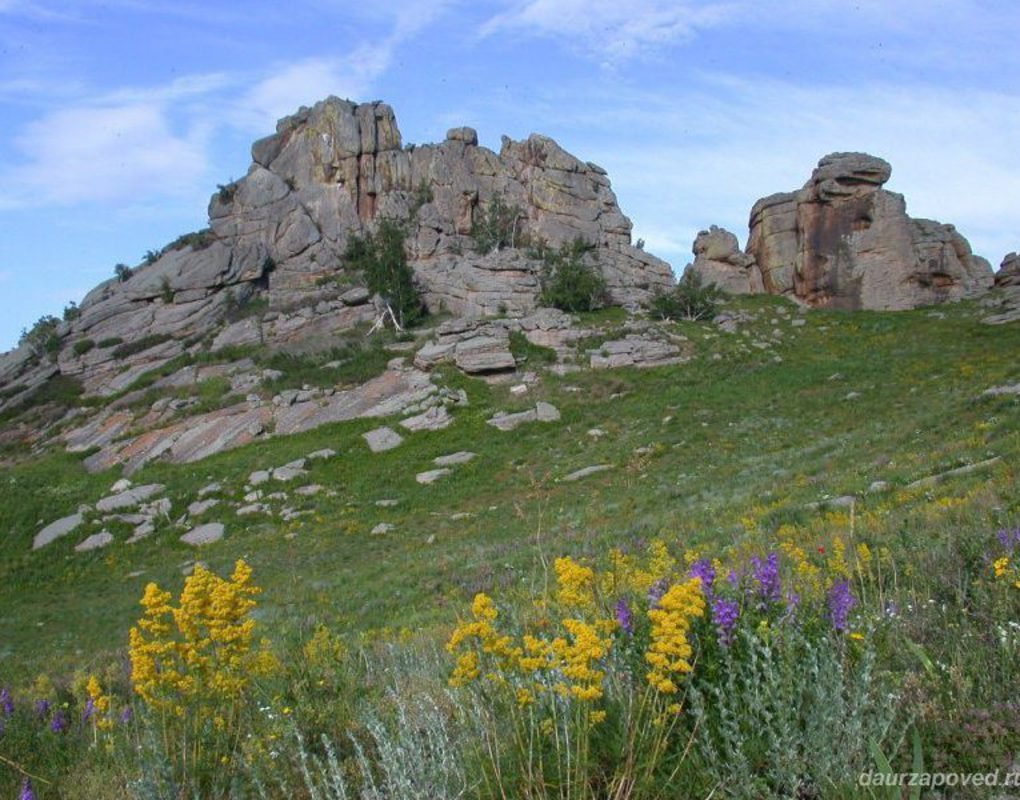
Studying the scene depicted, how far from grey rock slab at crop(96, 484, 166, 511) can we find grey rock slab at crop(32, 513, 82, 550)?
0.82 m

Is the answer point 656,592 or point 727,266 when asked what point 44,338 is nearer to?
point 727,266

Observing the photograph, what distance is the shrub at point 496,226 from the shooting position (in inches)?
1994

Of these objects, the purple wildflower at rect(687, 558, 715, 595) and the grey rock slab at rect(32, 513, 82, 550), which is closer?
the purple wildflower at rect(687, 558, 715, 595)

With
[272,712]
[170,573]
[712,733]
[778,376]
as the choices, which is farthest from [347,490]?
[712,733]

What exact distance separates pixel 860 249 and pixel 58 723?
149ft

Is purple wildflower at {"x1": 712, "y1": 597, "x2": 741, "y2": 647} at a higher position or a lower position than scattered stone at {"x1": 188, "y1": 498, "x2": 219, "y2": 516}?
lower

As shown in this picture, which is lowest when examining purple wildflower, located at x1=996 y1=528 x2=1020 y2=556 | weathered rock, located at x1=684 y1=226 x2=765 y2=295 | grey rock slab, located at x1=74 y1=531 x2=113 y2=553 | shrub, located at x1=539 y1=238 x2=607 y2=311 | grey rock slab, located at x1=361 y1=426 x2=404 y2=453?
grey rock slab, located at x1=74 y1=531 x2=113 y2=553

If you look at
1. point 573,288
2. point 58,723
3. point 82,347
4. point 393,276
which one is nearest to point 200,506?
point 393,276

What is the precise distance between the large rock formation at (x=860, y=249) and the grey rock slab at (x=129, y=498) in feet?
113

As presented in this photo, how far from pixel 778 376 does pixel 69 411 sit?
34.2 metres

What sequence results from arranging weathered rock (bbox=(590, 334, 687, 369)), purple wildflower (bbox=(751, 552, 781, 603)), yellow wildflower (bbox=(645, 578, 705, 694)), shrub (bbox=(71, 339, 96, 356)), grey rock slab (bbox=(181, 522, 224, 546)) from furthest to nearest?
1. shrub (bbox=(71, 339, 96, 356))
2. weathered rock (bbox=(590, 334, 687, 369))
3. grey rock slab (bbox=(181, 522, 224, 546))
4. purple wildflower (bbox=(751, 552, 781, 603))
5. yellow wildflower (bbox=(645, 578, 705, 694))

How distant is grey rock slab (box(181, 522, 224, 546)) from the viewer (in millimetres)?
22391

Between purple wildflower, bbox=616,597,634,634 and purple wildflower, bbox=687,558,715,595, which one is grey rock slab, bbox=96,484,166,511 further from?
purple wildflower, bbox=687,558,715,595

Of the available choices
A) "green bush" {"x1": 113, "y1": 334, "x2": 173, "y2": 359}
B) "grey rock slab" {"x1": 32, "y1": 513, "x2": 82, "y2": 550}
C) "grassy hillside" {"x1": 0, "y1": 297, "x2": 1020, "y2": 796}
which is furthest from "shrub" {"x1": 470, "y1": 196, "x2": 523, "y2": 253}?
"grey rock slab" {"x1": 32, "y1": 513, "x2": 82, "y2": 550}
